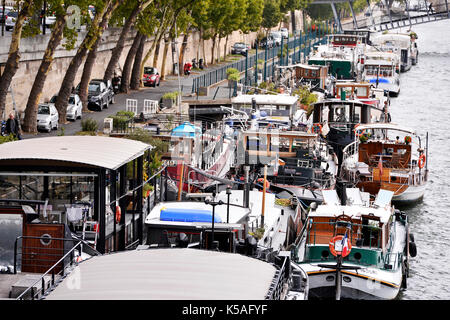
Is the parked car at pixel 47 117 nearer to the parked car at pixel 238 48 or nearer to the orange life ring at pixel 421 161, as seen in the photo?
the orange life ring at pixel 421 161

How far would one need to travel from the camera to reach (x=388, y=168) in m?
37.2

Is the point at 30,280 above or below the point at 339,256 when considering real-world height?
above

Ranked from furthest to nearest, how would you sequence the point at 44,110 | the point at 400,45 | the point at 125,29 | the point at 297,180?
the point at 400,45, the point at 125,29, the point at 44,110, the point at 297,180

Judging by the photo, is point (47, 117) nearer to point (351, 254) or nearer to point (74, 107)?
point (74, 107)

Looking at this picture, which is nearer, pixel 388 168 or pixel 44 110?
pixel 388 168

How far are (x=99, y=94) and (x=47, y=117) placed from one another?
330 inches

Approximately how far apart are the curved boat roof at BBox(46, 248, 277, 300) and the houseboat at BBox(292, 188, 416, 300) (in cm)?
921

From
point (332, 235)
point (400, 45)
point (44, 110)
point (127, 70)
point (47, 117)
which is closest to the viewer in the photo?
point (332, 235)

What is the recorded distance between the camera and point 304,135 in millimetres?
34969

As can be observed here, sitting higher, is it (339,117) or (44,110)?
(44,110)

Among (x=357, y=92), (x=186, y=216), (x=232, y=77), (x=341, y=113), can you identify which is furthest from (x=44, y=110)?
(x=357, y=92)
